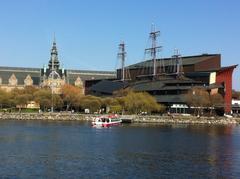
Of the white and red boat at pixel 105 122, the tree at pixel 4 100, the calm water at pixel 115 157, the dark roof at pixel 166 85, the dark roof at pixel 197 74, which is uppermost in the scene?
the dark roof at pixel 197 74

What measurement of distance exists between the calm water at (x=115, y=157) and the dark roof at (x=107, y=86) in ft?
278

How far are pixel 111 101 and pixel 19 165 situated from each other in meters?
84.5

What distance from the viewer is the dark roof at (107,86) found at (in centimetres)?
14562

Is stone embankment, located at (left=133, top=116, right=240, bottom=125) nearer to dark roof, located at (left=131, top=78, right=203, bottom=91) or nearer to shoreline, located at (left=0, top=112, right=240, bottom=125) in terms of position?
shoreline, located at (left=0, top=112, right=240, bottom=125)

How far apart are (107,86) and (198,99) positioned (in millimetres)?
40089

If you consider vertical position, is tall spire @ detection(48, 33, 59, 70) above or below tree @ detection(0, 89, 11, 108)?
above

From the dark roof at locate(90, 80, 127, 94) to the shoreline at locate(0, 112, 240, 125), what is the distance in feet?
111

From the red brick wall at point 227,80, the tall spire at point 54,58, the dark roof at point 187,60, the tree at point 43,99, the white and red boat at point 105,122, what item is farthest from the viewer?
the tall spire at point 54,58

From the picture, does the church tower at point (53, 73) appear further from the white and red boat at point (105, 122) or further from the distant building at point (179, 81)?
the white and red boat at point (105, 122)

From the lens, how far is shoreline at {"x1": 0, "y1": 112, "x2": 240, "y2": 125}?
10438 centimetres

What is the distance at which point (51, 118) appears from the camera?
110 metres

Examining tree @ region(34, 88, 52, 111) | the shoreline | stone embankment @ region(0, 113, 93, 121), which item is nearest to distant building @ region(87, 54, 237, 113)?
the shoreline

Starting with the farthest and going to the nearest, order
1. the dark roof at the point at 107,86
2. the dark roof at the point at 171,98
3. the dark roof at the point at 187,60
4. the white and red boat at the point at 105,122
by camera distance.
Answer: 1. the dark roof at the point at 107,86
2. the dark roof at the point at 187,60
3. the dark roof at the point at 171,98
4. the white and red boat at the point at 105,122

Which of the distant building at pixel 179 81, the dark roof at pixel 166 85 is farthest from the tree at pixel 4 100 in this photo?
the dark roof at pixel 166 85
